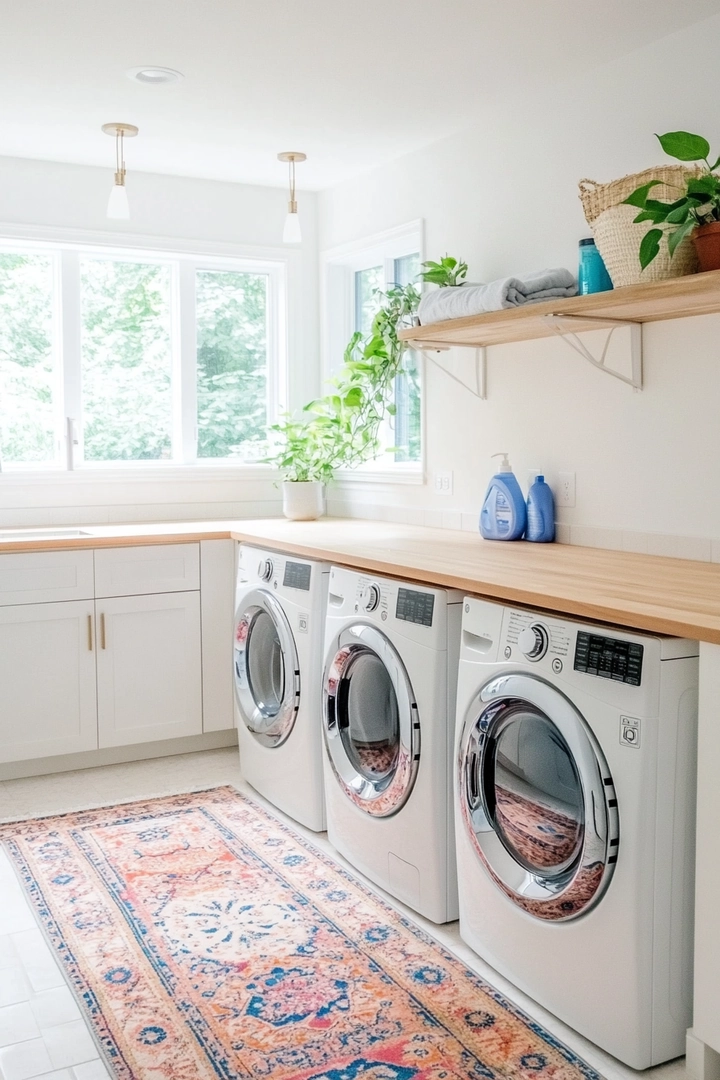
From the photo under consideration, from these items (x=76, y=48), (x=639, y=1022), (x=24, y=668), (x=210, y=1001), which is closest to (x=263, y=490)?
(x=24, y=668)

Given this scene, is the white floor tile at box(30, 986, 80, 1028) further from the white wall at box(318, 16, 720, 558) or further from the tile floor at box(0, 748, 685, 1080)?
the white wall at box(318, 16, 720, 558)

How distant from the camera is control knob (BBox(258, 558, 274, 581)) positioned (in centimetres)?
315

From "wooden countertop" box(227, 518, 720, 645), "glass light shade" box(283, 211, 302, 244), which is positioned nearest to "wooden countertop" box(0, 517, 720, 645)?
"wooden countertop" box(227, 518, 720, 645)

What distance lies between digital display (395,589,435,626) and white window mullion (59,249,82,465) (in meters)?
2.06

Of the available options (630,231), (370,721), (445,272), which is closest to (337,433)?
(445,272)

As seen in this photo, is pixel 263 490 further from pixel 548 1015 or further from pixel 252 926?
pixel 548 1015

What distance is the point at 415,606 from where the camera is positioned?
2.39 m

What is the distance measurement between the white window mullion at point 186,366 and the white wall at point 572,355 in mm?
910

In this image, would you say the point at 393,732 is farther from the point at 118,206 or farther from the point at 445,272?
the point at 118,206

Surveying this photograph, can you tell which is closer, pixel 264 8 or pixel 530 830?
pixel 530 830

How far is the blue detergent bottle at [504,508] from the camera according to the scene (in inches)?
121

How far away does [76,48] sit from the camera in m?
2.71

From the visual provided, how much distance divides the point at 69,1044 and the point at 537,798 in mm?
1023

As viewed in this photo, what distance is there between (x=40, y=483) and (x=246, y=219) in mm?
1422
